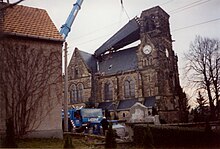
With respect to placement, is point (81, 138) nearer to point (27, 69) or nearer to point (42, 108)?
point (42, 108)

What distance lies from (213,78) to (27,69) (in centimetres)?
2263

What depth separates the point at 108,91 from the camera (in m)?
48.8

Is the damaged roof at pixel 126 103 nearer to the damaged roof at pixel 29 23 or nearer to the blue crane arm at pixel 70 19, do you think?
the blue crane arm at pixel 70 19

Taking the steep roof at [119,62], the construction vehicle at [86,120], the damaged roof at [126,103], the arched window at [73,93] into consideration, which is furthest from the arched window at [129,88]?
the construction vehicle at [86,120]

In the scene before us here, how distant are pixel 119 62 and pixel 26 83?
3657 centimetres

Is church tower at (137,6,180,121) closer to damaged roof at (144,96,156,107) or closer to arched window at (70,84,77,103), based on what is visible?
damaged roof at (144,96,156,107)

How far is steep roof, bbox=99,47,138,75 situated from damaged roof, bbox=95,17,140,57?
4.70 ft

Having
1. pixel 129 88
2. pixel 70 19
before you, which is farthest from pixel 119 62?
Answer: pixel 70 19

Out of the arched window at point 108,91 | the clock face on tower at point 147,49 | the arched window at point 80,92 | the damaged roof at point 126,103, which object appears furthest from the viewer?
the arched window at point 80,92

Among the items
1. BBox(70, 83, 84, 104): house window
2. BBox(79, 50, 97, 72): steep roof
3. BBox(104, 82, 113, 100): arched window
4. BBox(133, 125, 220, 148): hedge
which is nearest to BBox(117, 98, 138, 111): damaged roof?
Answer: BBox(104, 82, 113, 100): arched window

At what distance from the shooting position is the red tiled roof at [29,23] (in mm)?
14531

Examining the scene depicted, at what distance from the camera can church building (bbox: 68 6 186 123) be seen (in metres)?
43.1

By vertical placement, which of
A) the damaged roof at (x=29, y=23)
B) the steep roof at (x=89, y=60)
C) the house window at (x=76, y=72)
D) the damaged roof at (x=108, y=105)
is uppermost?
the steep roof at (x=89, y=60)

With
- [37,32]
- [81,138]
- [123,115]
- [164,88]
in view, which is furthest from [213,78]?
[37,32]
